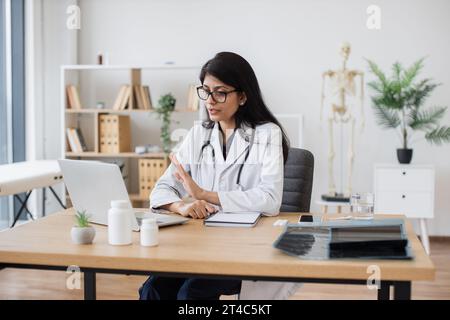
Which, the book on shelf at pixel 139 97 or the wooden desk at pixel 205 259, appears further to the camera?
the book on shelf at pixel 139 97

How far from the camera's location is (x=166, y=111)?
15.8ft

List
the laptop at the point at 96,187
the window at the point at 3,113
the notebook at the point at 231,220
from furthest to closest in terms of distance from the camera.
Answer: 1. the window at the point at 3,113
2. the notebook at the point at 231,220
3. the laptop at the point at 96,187

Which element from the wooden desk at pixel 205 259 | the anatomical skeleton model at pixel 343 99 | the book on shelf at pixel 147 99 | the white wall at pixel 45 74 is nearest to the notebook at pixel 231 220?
the wooden desk at pixel 205 259

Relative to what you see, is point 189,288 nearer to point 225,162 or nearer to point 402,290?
point 225,162

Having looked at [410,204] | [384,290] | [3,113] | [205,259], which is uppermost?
[3,113]

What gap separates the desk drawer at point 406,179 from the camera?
4629mm

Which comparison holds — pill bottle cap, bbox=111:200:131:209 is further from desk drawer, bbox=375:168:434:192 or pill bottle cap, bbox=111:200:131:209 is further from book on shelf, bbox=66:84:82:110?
book on shelf, bbox=66:84:82:110

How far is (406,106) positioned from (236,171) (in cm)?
287

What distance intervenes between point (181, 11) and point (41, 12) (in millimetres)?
1187

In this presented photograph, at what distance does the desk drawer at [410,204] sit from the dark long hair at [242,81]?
2482 mm

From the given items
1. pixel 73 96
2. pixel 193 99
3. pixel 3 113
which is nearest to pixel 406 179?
pixel 193 99

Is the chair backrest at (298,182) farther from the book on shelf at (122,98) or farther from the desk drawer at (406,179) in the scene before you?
the book on shelf at (122,98)

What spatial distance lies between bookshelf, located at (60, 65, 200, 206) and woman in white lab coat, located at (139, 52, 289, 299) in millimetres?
2408

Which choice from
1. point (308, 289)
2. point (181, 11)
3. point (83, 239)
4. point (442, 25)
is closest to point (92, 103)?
point (181, 11)
